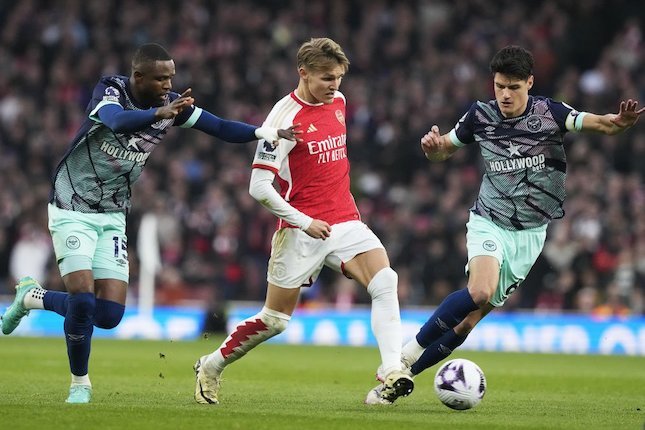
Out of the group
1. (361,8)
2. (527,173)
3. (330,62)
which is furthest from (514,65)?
(361,8)

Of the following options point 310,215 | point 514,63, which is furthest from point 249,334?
point 514,63

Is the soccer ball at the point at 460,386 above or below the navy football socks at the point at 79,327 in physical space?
below

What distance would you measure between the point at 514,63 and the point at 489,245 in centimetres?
139

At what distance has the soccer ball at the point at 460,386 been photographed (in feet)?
28.8

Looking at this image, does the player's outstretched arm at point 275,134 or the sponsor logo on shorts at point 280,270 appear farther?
the sponsor logo on shorts at point 280,270

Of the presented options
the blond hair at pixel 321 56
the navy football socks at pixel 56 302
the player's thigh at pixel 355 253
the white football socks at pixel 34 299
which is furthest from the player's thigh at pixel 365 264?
the white football socks at pixel 34 299

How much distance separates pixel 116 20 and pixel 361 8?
17.6ft

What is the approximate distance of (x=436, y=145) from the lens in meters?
9.68

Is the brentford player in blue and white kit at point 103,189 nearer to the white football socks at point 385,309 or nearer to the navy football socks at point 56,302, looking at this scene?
the navy football socks at point 56,302

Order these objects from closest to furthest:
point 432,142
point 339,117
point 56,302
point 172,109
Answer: point 172,109, point 339,117, point 56,302, point 432,142

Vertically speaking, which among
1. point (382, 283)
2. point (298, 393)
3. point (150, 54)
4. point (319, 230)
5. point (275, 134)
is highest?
point (150, 54)

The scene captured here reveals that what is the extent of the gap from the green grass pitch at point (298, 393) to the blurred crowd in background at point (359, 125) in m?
3.43

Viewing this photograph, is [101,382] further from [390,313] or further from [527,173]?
[527,173]

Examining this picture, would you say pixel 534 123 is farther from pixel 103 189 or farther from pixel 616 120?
pixel 103 189
